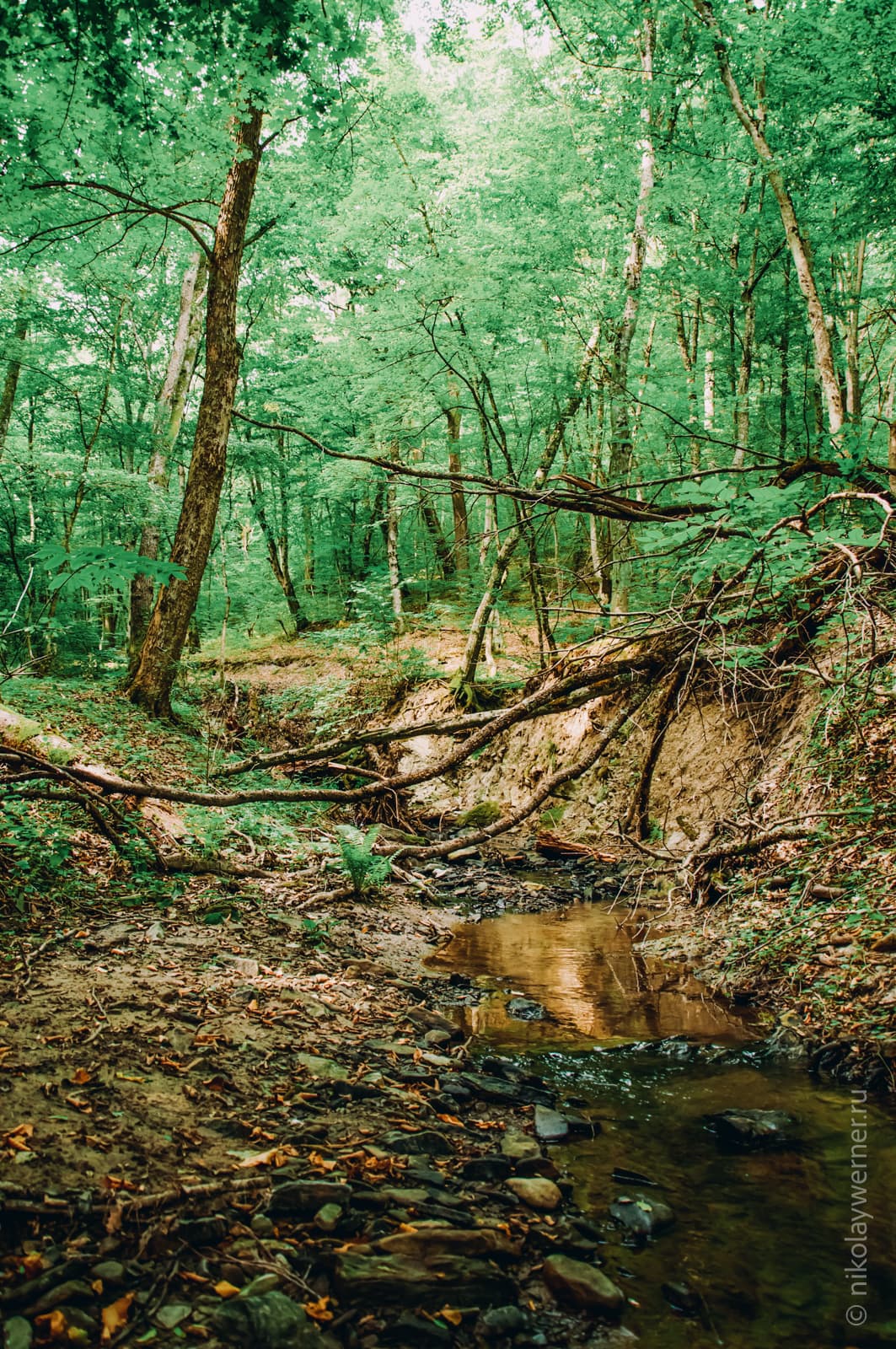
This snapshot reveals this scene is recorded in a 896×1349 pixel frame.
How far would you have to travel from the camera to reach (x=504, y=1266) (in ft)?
7.32

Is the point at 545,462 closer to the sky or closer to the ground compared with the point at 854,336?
closer to the ground

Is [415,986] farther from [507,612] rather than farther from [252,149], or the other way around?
[252,149]

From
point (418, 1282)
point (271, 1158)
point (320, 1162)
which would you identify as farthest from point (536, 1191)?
point (271, 1158)

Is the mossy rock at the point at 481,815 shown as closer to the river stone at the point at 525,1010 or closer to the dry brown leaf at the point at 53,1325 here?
the river stone at the point at 525,1010

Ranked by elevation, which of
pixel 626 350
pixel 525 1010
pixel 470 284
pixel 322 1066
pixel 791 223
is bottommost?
pixel 525 1010

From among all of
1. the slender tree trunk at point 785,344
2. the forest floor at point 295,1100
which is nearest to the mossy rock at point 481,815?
the forest floor at point 295,1100

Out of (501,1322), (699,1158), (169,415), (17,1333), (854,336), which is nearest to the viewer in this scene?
(17,1333)

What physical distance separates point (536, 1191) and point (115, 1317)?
159 cm

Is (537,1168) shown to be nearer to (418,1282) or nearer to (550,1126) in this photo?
(550,1126)

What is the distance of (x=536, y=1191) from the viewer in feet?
8.62

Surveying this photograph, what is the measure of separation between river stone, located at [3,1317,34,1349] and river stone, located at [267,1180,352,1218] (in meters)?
0.75

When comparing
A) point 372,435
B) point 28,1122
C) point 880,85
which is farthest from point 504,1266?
point 372,435

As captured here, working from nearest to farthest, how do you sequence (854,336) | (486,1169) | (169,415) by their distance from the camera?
(486,1169) < (854,336) < (169,415)

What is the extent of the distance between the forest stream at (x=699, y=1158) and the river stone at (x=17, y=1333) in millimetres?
1733
